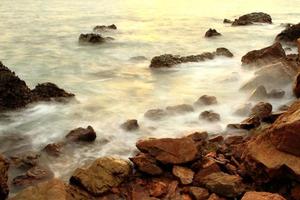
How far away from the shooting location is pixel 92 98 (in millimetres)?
9484

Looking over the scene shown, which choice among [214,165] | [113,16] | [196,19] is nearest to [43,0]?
[113,16]

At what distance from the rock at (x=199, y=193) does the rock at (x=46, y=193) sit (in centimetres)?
149

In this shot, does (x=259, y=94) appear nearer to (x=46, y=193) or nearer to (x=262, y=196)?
(x=262, y=196)

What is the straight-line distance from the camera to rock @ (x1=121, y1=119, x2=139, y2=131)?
24.1ft

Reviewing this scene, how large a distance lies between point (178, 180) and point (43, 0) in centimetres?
3292

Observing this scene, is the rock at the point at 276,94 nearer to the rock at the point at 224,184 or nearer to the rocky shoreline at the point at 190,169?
the rocky shoreline at the point at 190,169

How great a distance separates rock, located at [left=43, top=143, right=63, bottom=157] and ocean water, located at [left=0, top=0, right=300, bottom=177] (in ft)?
0.52

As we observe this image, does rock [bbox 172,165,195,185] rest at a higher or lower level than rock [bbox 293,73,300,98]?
lower

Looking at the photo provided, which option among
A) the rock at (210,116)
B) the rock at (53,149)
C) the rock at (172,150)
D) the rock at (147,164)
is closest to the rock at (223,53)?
the rock at (210,116)

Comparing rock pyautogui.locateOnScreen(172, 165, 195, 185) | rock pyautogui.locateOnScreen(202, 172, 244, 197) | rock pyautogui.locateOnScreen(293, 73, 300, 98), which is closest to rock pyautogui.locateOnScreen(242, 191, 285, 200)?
rock pyautogui.locateOnScreen(202, 172, 244, 197)

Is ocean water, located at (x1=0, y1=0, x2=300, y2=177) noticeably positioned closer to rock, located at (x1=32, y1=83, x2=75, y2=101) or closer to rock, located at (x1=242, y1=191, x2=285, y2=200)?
rock, located at (x1=32, y1=83, x2=75, y2=101)

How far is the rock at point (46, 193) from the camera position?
182 inches

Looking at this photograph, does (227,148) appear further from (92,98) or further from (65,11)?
(65,11)

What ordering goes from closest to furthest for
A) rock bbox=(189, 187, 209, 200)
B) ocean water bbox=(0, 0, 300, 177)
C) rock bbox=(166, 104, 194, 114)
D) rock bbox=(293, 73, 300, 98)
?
1. rock bbox=(189, 187, 209, 200)
2. ocean water bbox=(0, 0, 300, 177)
3. rock bbox=(293, 73, 300, 98)
4. rock bbox=(166, 104, 194, 114)
